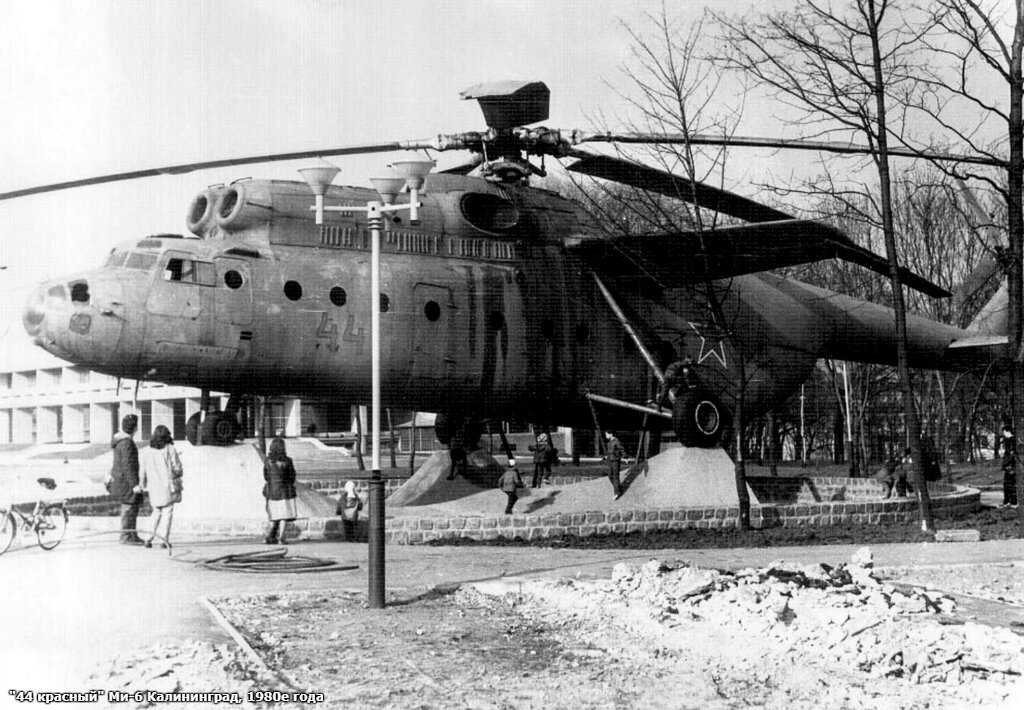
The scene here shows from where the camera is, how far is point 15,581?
11734mm

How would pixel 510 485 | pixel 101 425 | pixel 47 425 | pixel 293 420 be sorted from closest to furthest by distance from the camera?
pixel 510 485
pixel 47 425
pixel 101 425
pixel 293 420

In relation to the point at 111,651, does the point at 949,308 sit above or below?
above

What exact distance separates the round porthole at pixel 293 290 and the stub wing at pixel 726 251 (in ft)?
19.4

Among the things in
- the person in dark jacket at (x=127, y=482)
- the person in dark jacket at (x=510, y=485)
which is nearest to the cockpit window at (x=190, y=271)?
the person in dark jacket at (x=127, y=482)

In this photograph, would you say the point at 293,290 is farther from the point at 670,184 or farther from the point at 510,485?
the point at 670,184

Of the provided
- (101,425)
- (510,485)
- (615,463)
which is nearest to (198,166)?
(510,485)

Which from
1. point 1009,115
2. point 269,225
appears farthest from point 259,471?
point 1009,115

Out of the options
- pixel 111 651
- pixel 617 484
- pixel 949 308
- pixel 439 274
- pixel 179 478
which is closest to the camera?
pixel 111 651

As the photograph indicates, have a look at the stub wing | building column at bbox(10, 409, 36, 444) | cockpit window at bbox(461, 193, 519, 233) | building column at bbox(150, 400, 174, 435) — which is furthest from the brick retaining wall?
building column at bbox(150, 400, 174, 435)

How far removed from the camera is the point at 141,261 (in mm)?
16516

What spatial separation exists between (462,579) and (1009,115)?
38.3ft

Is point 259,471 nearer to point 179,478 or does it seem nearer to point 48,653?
point 179,478

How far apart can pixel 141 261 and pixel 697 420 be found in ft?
34.2

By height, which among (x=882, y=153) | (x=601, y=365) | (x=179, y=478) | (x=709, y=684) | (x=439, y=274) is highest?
(x=882, y=153)
